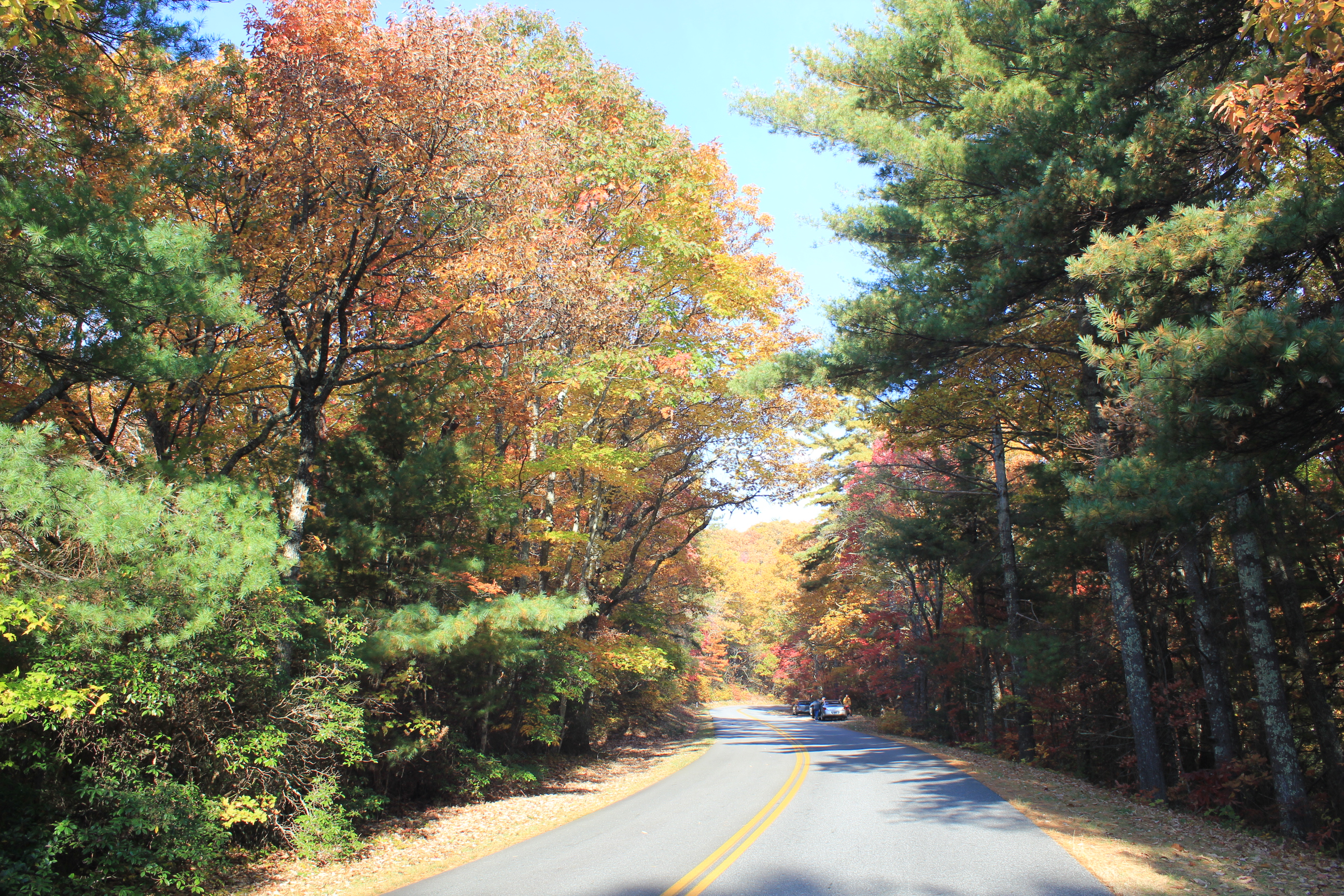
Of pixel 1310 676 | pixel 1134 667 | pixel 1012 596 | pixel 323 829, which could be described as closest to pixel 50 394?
pixel 323 829

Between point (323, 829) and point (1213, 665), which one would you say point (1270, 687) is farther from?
point (323, 829)

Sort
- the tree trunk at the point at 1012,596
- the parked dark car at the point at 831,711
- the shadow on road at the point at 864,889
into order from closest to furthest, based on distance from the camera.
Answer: the shadow on road at the point at 864,889, the tree trunk at the point at 1012,596, the parked dark car at the point at 831,711

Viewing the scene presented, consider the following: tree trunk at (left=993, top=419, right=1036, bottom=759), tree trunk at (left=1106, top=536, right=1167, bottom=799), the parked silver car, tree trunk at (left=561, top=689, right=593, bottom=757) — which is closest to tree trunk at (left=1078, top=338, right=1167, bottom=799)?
tree trunk at (left=1106, top=536, right=1167, bottom=799)

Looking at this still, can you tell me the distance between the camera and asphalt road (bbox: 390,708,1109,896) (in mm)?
6203

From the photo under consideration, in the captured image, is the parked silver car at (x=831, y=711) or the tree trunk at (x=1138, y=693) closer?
the tree trunk at (x=1138, y=693)

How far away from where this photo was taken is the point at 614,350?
523 inches

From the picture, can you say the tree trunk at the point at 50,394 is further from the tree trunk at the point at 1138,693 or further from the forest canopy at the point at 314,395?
the tree trunk at the point at 1138,693

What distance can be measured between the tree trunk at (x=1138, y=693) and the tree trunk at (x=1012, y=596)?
14.2 feet

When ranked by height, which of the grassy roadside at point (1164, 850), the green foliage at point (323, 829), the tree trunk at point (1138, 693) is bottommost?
the green foliage at point (323, 829)

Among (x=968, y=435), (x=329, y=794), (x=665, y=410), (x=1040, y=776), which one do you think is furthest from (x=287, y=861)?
(x=968, y=435)

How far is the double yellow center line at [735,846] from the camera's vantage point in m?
6.27

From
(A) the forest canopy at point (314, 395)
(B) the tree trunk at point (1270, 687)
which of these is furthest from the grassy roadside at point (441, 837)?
(B) the tree trunk at point (1270, 687)

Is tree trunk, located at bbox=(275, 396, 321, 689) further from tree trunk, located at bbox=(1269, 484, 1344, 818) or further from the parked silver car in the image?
the parked silver car

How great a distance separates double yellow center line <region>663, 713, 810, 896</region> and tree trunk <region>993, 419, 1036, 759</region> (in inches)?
284
